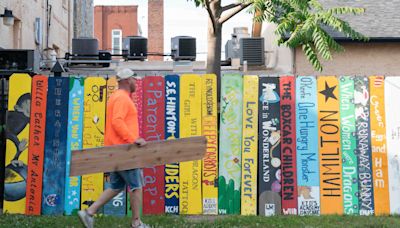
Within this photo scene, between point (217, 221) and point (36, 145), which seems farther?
point (36, 145)

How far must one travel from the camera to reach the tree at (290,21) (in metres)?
8.13

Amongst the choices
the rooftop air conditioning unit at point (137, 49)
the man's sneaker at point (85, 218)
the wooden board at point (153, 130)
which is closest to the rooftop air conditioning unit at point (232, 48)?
the rooftop air conditioning unit at point (137, 49)

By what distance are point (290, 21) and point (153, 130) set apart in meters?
2.38

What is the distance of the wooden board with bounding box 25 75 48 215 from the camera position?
26.1 feet

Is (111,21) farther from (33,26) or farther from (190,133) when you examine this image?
(190,133)

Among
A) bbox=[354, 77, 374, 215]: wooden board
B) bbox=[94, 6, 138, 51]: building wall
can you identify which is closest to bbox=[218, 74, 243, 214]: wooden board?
bbox=[354, 77, 374, 215]: wooden board

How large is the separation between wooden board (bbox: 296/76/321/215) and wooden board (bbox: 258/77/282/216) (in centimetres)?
28

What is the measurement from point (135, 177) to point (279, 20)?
349cm

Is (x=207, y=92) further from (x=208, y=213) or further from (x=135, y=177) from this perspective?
(x=135, y=177)

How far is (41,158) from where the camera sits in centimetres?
802

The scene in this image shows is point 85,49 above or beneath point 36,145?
above

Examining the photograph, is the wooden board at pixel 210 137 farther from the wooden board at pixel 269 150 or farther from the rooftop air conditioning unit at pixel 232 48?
the rooftop air conditioning unit at pixel 232 48

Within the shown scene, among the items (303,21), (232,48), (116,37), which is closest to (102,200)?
(303,21)

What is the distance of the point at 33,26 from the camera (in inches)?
679
